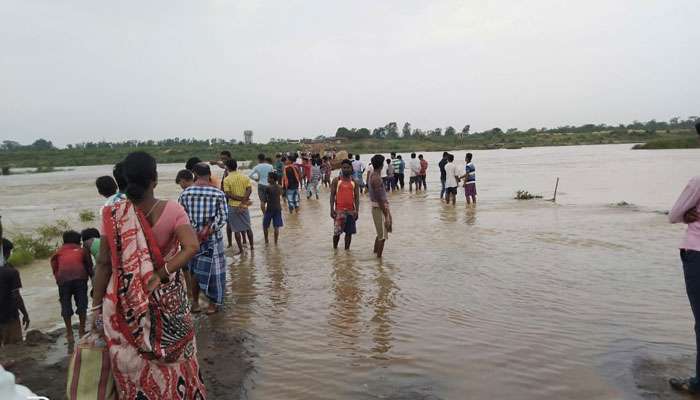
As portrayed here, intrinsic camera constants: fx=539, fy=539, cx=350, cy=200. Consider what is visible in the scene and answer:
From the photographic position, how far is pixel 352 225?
9.60 m

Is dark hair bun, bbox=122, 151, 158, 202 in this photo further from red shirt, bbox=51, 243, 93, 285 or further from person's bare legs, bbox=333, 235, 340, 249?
person's bare legs, bbox=333, 235, 340, 249

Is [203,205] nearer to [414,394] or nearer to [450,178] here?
[414,394]

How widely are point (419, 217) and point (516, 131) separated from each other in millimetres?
113860

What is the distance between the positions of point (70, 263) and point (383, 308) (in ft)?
11.3

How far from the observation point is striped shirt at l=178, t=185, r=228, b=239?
586cm

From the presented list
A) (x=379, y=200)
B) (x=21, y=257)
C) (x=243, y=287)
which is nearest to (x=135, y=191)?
(x=243, y=287)

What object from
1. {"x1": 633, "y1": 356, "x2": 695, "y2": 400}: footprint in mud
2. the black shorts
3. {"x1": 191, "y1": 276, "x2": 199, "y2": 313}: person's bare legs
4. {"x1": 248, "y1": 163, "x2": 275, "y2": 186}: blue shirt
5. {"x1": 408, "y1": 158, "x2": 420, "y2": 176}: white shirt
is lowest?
{"x1": 633, "y1": 356, "x2": 695, "y2": 400}: footprint in mud

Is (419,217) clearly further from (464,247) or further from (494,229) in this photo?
(464,247)

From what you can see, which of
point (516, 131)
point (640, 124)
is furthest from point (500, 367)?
point (640, 124)

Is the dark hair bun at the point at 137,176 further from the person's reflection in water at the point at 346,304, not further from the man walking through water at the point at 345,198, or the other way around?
the man walking through water at the point at 345,198

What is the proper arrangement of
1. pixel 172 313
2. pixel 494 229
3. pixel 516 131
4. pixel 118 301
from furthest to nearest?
pixel 516 131 → pixel 494 229 → pixel 172 313 → pixel 118 301

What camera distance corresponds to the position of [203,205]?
588 cm

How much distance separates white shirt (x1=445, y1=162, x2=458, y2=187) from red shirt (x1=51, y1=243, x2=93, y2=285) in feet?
42.8

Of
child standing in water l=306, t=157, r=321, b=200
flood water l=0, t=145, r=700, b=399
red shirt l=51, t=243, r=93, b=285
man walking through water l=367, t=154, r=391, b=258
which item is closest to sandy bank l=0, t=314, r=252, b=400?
flood water l=0, t=145, r=700, b=399
